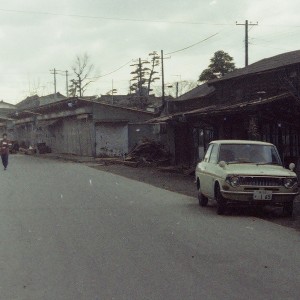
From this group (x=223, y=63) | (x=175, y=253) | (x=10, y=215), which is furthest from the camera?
(x=223, y=63)

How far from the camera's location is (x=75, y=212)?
1327cm

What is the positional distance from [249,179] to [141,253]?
5.01 m

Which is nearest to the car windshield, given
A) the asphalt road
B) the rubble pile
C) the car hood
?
the car hood

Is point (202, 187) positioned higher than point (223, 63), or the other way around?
point (223, 63)

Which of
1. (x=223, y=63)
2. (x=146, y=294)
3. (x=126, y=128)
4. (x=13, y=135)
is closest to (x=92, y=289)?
(x=146, y=294)

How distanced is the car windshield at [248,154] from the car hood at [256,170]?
42 centimetres

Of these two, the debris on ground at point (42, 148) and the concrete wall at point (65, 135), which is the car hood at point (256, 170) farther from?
the debris on ground at point (42, 148)

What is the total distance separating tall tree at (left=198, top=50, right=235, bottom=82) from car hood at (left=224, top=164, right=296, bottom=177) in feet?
174

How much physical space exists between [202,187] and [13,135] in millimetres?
75192

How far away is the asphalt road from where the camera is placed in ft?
20.1

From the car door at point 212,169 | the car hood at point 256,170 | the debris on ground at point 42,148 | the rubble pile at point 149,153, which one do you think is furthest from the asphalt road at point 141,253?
the debris on ground at point 42,148

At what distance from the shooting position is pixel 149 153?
3931 centimetres

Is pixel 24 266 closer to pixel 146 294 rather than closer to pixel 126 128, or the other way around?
pixel 146 294

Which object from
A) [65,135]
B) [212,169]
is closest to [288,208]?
[212,169]
